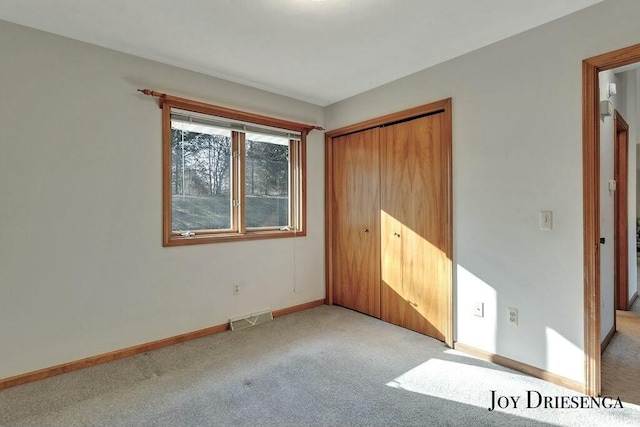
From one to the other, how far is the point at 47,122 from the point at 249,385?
89.5 inches

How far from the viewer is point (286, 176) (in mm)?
3713

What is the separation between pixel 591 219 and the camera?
2.01m

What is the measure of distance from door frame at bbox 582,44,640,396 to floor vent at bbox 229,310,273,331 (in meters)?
2.57

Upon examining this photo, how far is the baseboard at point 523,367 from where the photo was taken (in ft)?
6.78

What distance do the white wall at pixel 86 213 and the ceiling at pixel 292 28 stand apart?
22 cm

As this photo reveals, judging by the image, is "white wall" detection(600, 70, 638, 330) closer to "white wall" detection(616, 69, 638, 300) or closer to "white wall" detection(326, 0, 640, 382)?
"white wall" detection(616, 69, 638, 300)

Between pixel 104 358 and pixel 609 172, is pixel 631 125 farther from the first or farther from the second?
pixel 104 358

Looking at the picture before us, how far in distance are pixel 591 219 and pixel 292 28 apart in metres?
2.30

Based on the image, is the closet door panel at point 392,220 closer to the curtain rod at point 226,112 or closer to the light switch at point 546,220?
the curtain rod at point 226,112

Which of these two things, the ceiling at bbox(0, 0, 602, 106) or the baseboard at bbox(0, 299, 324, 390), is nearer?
the ceiling at bbox(0, 0, 602, 106)

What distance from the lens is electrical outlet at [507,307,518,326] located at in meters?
2.34

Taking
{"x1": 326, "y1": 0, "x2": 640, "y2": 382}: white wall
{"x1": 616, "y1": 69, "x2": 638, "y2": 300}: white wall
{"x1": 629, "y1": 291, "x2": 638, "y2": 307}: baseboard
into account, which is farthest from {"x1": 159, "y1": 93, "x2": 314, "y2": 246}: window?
{"x1": 629, "y1": 291, "x2": 638, "y2": 307}: baseboard

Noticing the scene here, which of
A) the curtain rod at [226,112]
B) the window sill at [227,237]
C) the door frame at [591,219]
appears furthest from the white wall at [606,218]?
the window sill at [227,237]

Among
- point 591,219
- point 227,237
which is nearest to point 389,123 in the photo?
point 591,219
